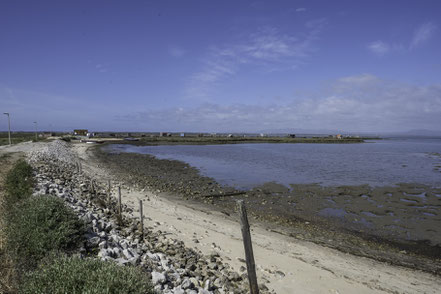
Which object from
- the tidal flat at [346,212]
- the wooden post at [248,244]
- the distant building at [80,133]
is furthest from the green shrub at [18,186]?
the distant building at [80,133]

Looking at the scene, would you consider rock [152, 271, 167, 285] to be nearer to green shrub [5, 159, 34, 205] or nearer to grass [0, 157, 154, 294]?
grass [0, 157, 154, 294]

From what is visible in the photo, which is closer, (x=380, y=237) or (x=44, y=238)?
(x=44, y=238)

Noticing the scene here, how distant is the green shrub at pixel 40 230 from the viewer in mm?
5998

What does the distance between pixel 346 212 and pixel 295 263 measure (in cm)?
892

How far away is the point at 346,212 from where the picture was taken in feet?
51.5

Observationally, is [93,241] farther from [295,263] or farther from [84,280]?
[295,263]

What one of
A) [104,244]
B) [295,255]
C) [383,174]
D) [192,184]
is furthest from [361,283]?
[383,174]

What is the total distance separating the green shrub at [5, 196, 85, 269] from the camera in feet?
19.7

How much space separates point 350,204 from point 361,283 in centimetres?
1054

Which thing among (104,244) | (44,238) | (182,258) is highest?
(44,238)

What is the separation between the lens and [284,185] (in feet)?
74.5

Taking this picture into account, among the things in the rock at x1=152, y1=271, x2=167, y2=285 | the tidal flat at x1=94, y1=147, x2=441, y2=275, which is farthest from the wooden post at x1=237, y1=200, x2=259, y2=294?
the tidal flat at x1=94, y1=147, x2=441, y2=275

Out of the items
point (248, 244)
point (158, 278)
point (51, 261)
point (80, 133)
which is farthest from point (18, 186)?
point (80, 133)

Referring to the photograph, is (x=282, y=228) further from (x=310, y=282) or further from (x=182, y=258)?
(x=182, y=258)
